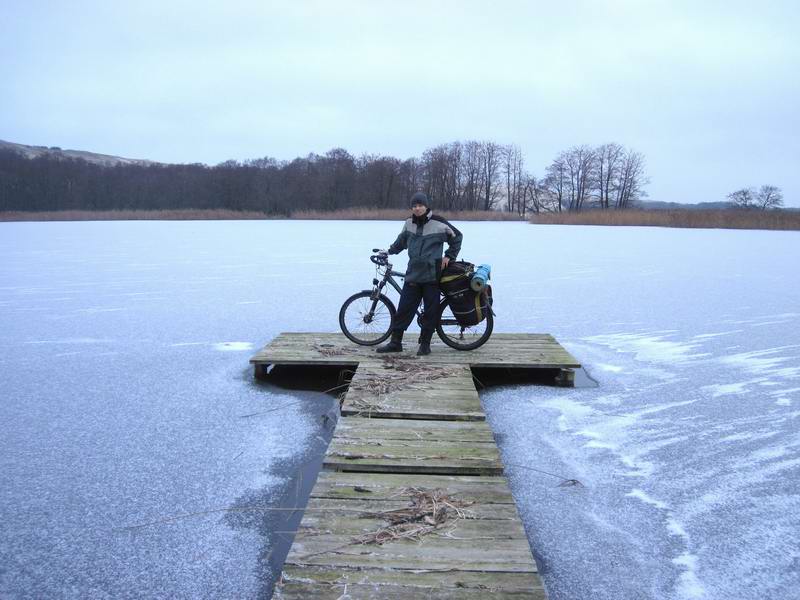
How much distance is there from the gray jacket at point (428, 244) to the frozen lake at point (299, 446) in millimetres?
1254

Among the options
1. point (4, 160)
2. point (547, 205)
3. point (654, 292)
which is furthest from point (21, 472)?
point (4, 160)

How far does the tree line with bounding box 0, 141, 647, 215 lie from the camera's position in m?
73.0

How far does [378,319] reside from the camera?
21.0 ft

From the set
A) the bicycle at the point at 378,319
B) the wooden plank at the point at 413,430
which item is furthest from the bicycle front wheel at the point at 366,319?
the wooden plank at the point at 413,430

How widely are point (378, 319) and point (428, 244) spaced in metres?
1.10

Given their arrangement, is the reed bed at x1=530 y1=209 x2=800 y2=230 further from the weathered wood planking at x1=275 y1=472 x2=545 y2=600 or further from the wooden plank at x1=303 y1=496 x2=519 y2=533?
the weathered wood planking at x1=275 y1=472 x2=545 y2=600

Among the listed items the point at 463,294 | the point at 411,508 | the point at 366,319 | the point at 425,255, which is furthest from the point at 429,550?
the point at 366,319

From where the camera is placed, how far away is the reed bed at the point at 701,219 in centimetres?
3145

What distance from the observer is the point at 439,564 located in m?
2.42

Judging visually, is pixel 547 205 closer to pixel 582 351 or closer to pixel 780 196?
pixel 780 196

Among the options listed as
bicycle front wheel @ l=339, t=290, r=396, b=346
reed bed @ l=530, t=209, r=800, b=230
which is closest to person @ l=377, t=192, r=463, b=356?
bicycle front wheel @ l=339, t=290, r=396, b=346

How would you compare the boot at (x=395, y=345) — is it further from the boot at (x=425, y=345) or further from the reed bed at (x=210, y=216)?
the reed bed at (x=210, y=216)

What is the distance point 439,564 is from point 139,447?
247cm

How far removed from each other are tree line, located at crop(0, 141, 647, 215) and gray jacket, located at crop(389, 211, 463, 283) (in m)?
64.8
